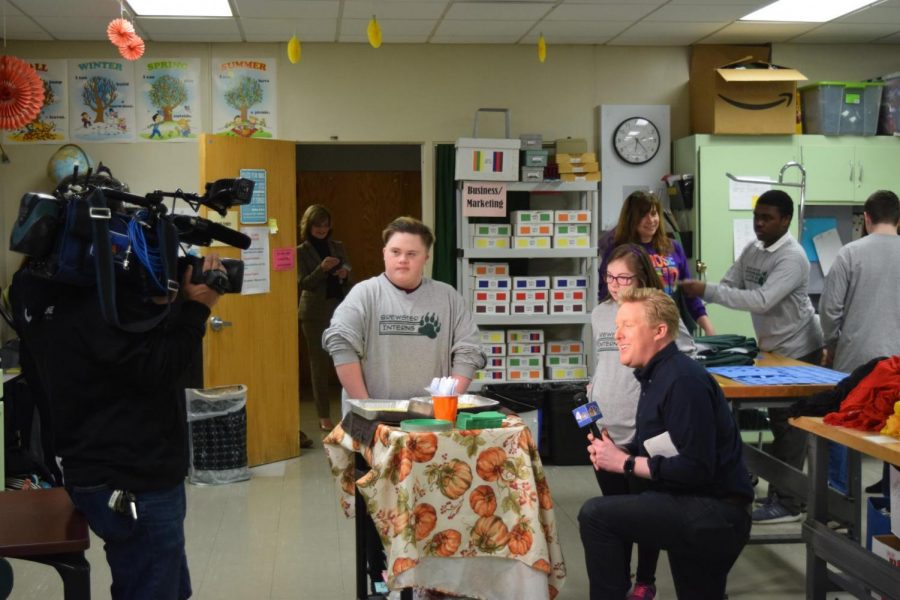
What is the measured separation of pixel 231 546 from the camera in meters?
4.44

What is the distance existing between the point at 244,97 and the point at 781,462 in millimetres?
4289

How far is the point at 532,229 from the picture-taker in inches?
248

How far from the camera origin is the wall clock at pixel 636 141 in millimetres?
6793

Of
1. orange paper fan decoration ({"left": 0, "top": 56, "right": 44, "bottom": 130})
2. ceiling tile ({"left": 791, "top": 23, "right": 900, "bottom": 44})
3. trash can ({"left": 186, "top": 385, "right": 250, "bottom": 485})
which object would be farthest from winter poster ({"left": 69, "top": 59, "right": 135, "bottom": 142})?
ceiling tile ({"left": 791, "top": 23, "right": 900, "bottom": 44})

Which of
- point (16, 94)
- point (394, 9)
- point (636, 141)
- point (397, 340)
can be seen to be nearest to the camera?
point (397, 340)

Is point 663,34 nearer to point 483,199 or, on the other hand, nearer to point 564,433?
point 483,199

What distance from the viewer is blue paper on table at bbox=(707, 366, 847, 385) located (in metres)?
3.86

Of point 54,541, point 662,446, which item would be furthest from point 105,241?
point 662,446

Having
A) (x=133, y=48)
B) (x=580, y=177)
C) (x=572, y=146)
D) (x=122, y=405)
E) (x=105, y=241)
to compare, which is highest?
(x=133, y=48)

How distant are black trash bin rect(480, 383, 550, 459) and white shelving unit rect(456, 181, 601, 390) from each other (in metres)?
0.09

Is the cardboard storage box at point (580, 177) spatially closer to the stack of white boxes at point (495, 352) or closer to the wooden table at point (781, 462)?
the stack of white boxes at point (495, 352)

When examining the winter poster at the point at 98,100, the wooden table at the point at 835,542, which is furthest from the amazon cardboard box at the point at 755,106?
the winter poster at the point at 98,100

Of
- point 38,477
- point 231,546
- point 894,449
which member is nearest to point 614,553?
point 894,449

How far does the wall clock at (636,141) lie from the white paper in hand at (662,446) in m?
4.16
